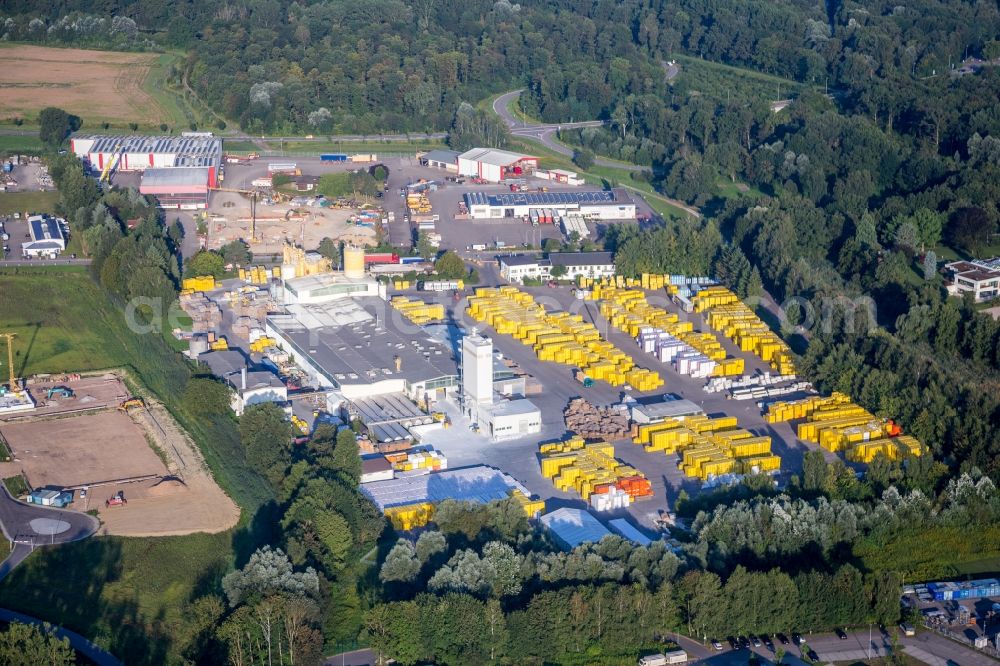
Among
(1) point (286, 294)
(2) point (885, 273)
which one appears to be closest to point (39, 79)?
(1) point (286, 294)

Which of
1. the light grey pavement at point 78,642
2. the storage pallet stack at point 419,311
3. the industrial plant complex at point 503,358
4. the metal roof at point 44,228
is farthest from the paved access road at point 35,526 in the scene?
the metal roof at point 44,228

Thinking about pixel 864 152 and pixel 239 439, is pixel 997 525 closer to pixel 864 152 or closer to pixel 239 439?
pixel 239 439

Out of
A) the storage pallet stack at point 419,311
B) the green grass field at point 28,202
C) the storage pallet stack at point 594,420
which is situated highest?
the storage pallet stack at point 594,420

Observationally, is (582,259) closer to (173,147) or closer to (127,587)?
(173,147)

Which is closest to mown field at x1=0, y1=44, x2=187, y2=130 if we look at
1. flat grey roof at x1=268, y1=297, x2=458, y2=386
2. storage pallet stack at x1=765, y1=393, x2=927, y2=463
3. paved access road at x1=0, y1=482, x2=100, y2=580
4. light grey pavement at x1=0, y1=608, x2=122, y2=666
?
flat grey roof at x1=268, y1=297, x2=458, y2=386

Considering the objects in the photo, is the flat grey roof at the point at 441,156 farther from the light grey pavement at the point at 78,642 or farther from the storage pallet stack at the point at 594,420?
the light grey pavement at the point at 78,642
